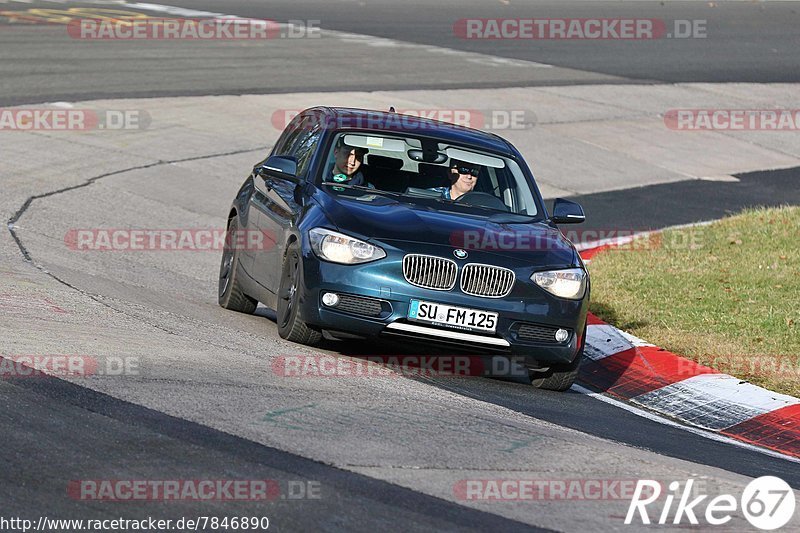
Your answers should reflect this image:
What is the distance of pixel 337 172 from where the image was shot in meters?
10.3

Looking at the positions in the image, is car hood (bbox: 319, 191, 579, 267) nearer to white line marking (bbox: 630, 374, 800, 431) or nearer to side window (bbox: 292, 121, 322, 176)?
side window (bbox: 292, 121, 322, 176)

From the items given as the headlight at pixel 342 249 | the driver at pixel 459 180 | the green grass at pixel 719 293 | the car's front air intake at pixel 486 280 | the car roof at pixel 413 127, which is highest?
the car roof at pixel 413 127

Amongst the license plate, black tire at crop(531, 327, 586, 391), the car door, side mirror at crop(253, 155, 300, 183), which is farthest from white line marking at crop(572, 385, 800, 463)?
side mirror at crop(253, 155, 300, 183)

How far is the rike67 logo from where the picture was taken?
613 centimetres

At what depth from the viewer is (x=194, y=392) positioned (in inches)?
294

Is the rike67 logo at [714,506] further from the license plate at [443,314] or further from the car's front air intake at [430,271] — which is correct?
the car's front air intake at [430,271]

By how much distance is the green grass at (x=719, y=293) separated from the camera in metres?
10.8

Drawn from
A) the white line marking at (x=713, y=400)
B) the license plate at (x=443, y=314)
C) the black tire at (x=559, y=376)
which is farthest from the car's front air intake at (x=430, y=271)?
the white line marking at (x=713, y=400)

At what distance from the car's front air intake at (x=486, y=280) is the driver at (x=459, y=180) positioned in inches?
50.0

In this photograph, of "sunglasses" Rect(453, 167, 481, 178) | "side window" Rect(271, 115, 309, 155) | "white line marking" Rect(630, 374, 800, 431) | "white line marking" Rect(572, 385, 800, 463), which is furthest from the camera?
"side window" Rect(271, 115, 309, 155)

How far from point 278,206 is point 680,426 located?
10.7ft

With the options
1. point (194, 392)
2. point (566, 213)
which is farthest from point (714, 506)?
point (566, 213)

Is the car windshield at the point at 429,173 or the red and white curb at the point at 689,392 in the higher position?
the car windshield at the point at 429,173

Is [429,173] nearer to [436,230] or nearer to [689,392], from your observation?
[436,230]
